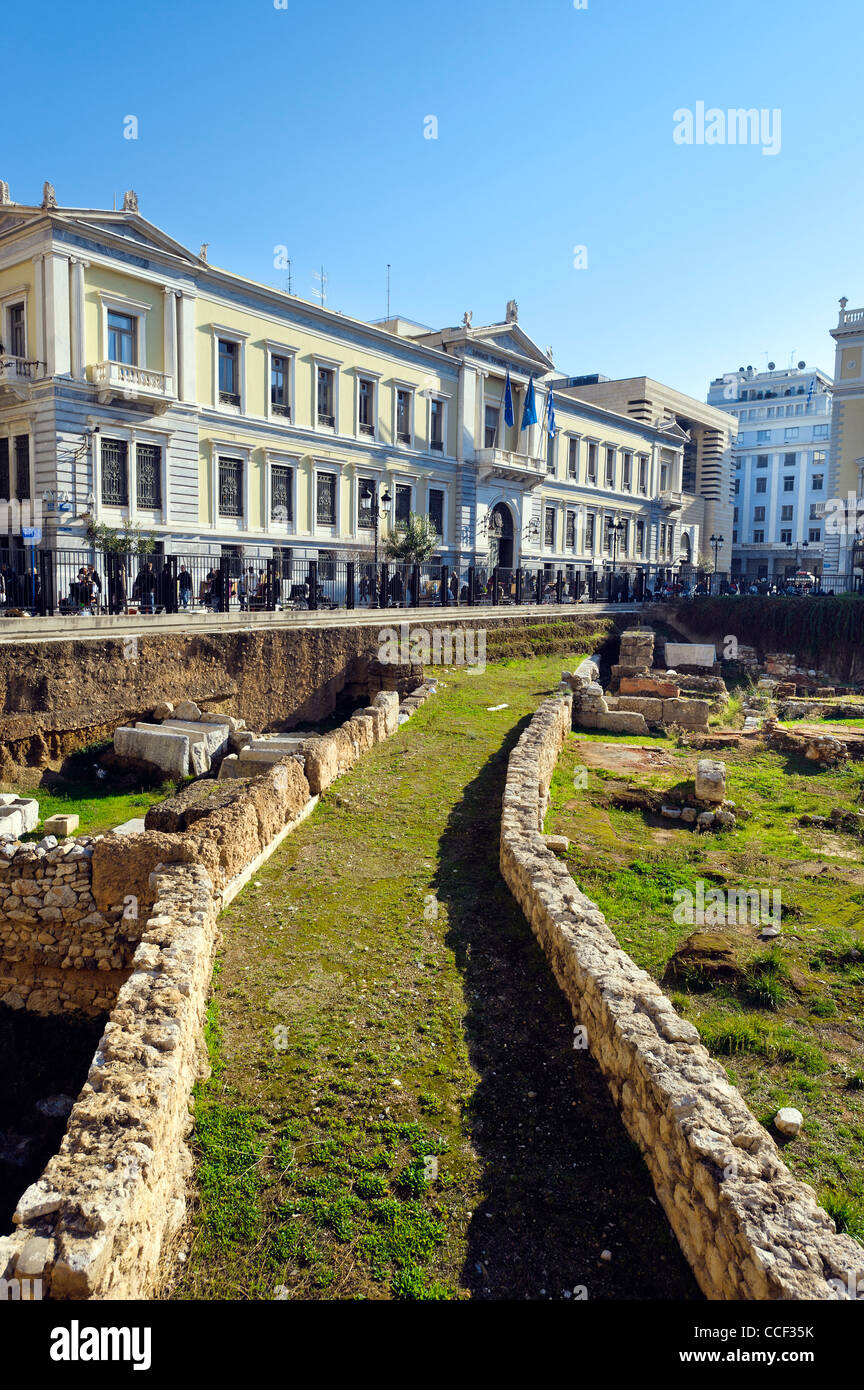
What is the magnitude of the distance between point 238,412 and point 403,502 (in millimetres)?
9542

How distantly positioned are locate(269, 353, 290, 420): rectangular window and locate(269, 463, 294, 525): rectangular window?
1.89 m

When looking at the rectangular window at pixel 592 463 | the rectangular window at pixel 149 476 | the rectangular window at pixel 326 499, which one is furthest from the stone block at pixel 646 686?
the rectangular window at pixel 592 463

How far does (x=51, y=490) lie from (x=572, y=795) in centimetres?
1787

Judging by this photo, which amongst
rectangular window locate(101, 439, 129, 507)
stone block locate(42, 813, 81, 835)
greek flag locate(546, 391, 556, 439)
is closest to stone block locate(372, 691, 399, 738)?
stone block locate(42, 813, 81, 835)

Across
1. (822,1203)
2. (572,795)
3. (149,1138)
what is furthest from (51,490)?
(822,1203)

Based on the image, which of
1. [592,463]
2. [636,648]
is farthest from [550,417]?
[636,648]

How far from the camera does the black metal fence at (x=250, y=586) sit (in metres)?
16.0

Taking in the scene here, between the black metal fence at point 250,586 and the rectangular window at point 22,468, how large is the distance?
311cm

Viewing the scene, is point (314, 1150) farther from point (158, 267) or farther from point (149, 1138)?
point (158, 267)

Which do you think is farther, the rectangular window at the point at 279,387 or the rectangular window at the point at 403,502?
the rectangular window at the point at 403,502

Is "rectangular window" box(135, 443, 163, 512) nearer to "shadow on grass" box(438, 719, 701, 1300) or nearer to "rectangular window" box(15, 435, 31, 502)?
"rectangular window" box(15, 435, 31, 502)

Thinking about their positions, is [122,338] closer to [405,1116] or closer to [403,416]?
[403,416]

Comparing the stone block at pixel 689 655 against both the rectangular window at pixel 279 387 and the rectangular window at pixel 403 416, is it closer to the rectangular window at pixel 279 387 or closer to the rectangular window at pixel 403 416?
the rectangular window at pixel 279 387
